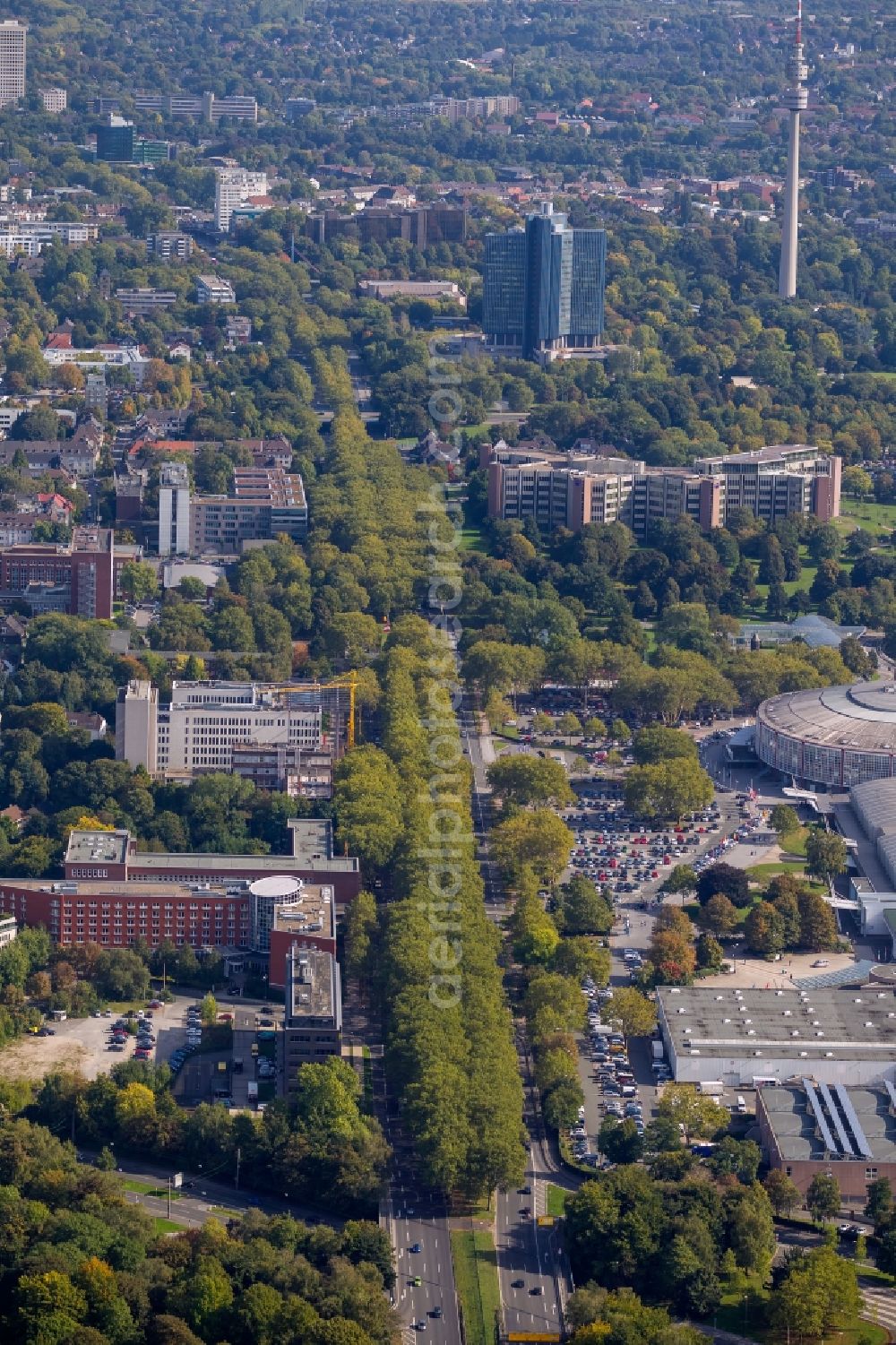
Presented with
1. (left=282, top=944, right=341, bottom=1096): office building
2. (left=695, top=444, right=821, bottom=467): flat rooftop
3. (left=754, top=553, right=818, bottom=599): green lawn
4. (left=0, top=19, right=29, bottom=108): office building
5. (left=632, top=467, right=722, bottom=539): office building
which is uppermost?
(left=0, top=19, right=29, bottom=108): office building

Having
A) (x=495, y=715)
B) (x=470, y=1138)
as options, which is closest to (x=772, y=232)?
(x=495, y=715)

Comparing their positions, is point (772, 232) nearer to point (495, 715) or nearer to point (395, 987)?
point (495, 715)

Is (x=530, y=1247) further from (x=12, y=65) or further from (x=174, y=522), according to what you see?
(x=12, y=65)

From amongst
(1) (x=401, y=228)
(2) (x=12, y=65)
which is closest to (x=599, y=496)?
(1) (x=401, y=228)

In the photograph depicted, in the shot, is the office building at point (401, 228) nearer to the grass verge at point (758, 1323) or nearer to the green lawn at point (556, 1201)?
the green lawn at point (556, 1201)

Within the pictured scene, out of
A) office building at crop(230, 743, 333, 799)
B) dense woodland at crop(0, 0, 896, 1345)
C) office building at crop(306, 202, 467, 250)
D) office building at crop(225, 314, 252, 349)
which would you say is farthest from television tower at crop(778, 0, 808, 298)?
office building at crop(230, 743, 333, 799)

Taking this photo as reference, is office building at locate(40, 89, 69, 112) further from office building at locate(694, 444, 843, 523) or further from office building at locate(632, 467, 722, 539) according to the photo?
office building at locate(632, 467, 722, 539)
